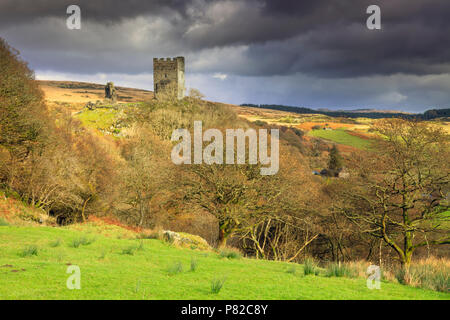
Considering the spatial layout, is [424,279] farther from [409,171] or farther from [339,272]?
[409,171]

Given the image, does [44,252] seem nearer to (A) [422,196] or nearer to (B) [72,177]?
(A) [422,196]

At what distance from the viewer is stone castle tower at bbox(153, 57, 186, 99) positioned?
110625 millimetres

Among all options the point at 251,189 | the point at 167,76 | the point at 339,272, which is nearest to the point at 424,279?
the point at 339,272

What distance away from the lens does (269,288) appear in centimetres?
785

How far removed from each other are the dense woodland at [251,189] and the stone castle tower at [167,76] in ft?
175

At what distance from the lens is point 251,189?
31.8 m

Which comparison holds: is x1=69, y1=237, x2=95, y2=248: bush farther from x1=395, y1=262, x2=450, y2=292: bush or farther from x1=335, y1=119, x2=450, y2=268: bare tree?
x1=335, y1=119, x2=450, y2=268: bare tree

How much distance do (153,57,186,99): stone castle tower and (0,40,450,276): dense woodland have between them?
53.3m

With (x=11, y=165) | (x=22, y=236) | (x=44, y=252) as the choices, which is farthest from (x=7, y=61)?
(x=44, y=252)

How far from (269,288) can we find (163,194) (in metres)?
48.7

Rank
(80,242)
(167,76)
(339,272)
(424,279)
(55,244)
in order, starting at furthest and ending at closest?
(167,76) → (80,242) → (55,244) → (339,272) → (424,279)

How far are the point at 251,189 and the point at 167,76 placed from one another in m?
88.8

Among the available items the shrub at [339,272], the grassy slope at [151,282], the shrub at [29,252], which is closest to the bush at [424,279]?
the grassy slope at [151,282]

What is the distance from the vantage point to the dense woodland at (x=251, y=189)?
2645 centimetres
